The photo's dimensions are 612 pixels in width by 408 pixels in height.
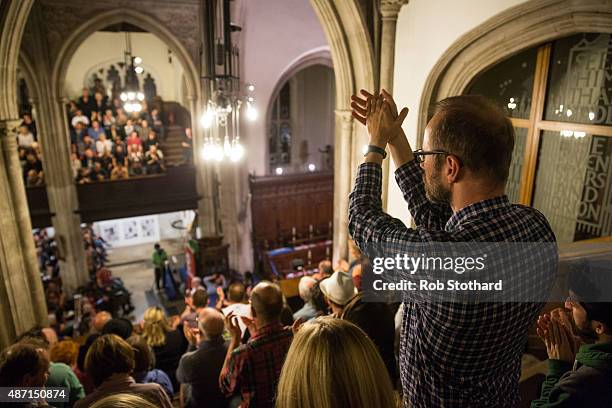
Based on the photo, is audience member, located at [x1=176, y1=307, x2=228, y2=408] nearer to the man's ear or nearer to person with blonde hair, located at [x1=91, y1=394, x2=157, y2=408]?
person with blonde hair, located at [x1=91, y1=394, x2=157, y2=408]

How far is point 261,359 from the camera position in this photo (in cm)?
244

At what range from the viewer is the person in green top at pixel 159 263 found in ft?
33.8

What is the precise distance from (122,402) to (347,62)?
484cm

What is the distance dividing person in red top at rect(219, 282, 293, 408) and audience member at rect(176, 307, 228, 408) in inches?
16.8

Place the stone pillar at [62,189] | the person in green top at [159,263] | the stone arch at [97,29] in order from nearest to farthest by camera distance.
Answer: the stone arch at [97,29] → the stone pillar at [62,189] → the person in green top at [159,263]

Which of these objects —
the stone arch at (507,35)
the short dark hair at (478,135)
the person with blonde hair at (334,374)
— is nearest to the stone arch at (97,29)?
the stone arch at (507,35)

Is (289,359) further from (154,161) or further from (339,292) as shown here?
(154,161)

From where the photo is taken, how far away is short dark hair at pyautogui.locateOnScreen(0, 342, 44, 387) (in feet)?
7.50

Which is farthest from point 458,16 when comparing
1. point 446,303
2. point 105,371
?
point 105,371

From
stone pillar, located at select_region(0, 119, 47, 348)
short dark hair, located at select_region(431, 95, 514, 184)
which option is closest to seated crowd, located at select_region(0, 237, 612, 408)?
short dark hair, located at select_region(431, 95, 514, 184)

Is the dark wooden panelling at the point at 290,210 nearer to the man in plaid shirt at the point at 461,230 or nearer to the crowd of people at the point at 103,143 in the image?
the crowd of people at the point at 103,143

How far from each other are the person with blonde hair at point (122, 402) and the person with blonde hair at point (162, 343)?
3744 mm

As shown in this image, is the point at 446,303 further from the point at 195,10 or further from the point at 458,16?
the point at 195,10

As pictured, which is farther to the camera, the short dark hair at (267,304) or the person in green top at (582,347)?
the short dark hair at (267,304)
